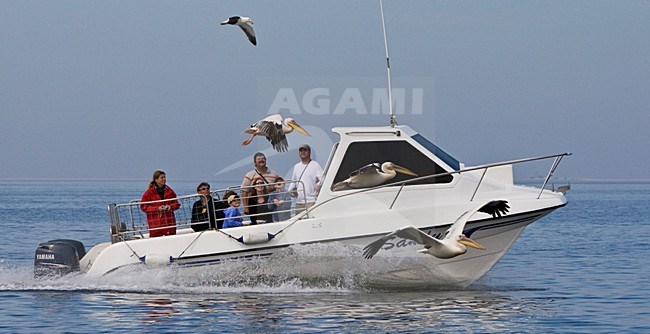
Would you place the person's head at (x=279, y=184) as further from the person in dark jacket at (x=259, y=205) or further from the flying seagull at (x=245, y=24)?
the flying seagull at (x=245, y=24)

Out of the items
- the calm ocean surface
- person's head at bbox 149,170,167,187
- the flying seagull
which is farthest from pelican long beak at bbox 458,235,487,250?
the flying seagull

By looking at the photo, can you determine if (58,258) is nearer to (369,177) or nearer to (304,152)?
(304,152)

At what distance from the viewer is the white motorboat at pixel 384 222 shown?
42.1 ft

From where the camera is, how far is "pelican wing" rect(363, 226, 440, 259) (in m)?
11.9

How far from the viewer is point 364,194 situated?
1304 centimetres

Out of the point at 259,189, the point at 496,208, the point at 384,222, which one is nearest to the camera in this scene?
the point at 496,208

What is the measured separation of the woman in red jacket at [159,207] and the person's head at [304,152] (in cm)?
186

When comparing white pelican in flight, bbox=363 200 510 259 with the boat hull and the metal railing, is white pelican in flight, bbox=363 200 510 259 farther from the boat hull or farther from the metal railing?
the metal railing

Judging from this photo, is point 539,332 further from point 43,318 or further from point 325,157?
point 43,318

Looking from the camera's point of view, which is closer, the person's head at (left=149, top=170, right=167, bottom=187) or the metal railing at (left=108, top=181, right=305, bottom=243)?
the metal railing at (left=108, top=181, right=305, bottom=243)

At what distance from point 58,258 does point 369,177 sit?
4672 mm

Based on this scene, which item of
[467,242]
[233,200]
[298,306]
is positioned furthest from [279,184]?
[467,242]

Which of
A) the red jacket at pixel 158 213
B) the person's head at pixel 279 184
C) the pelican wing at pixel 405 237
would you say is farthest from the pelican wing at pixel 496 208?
the red jacket at pixel 158 213

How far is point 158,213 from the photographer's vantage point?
536 inches
